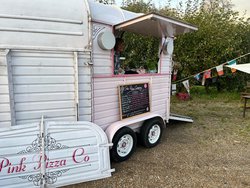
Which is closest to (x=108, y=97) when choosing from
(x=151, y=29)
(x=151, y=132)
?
(x=151, y=132)

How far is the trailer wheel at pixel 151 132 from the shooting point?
14.2ft

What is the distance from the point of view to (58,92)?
3.21 m

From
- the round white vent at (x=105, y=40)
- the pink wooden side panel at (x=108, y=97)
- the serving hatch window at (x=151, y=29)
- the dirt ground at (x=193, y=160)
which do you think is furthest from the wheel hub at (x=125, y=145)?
the round white vent at (x=105, y=40)

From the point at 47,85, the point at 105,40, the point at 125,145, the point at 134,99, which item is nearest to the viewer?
the point at 47,85

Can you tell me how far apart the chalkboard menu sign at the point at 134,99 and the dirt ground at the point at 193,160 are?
828mm

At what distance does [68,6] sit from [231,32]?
9309mm

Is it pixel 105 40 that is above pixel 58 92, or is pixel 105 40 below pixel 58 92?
above

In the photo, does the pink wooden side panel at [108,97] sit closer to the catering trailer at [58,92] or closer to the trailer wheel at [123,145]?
the catering trailer at [58,92]

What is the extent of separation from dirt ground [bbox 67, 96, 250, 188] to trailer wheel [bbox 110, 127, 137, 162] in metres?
0.12

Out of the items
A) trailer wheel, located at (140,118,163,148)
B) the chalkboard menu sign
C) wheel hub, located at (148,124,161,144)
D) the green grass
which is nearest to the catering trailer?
the chalkboard menu sign

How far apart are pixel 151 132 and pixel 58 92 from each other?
2.25 m

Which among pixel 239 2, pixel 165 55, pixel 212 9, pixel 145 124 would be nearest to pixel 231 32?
pixel 212 9

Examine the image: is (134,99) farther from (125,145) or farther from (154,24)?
(154,24)

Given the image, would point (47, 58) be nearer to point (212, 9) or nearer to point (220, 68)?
point (220, 68)
